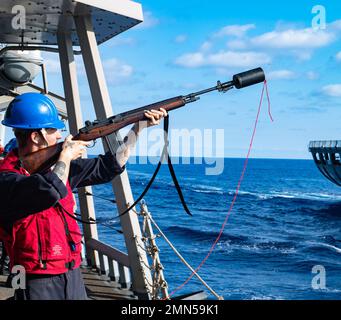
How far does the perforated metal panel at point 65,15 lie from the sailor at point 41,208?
348cm

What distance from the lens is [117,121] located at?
12.1 ft

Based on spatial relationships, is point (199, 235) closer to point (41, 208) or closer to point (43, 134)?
point (43, 134)

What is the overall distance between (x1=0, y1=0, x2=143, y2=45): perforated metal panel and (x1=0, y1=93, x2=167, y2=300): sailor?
11.4 feet

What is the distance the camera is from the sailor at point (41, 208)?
8.82 ft

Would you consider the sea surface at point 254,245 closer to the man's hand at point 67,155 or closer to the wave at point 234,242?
the wave at point 234,242

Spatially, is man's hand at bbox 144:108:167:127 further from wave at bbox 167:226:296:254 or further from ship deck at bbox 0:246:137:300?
wave at bbox 167:226:296:254

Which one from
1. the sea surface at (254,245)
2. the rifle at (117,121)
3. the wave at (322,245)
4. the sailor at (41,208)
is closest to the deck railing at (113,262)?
the rifle at (117,121)

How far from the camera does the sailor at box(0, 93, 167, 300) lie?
2.69 meters

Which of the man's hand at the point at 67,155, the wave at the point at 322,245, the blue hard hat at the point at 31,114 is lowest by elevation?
the wave at the point at 322,245

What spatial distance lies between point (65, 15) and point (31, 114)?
412 centimetres

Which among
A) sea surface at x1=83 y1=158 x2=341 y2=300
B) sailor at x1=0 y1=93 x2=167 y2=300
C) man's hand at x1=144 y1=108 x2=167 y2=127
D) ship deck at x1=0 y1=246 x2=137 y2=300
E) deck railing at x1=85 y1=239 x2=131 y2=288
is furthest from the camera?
sea surface at x1=83 y1=158 x2=341 y2=300

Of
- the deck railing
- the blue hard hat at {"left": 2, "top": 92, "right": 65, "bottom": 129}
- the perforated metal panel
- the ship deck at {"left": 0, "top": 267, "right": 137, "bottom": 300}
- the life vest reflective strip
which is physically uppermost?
the perforated metal panel

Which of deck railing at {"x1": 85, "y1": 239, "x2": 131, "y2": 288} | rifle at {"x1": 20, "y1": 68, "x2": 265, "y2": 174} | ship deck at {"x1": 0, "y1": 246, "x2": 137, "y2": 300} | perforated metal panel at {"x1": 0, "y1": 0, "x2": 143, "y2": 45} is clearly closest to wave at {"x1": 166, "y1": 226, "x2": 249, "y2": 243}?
deck railing at {"x1": 85, "y1": 239, "x2": 131, "y2": 288}
